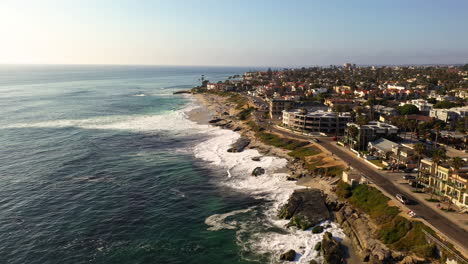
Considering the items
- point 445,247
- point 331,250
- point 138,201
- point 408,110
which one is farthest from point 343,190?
point 408,110

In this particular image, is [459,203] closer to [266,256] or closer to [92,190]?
[266,256]

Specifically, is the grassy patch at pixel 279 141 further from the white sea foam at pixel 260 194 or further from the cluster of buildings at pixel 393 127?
the cluster of buildings at pixel 393 127

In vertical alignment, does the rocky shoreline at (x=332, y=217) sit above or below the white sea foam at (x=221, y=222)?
above

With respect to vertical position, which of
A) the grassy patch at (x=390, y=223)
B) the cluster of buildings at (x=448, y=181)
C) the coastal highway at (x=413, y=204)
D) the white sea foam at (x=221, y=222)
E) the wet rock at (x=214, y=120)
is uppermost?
the cluster of buildings at (x=448, y=181)

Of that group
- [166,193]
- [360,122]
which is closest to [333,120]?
[360,122]

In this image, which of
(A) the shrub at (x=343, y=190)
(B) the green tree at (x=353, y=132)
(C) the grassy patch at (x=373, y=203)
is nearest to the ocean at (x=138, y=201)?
(C) the grassy patch at (x=373, y=203)

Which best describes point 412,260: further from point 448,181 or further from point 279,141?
point 279,141
